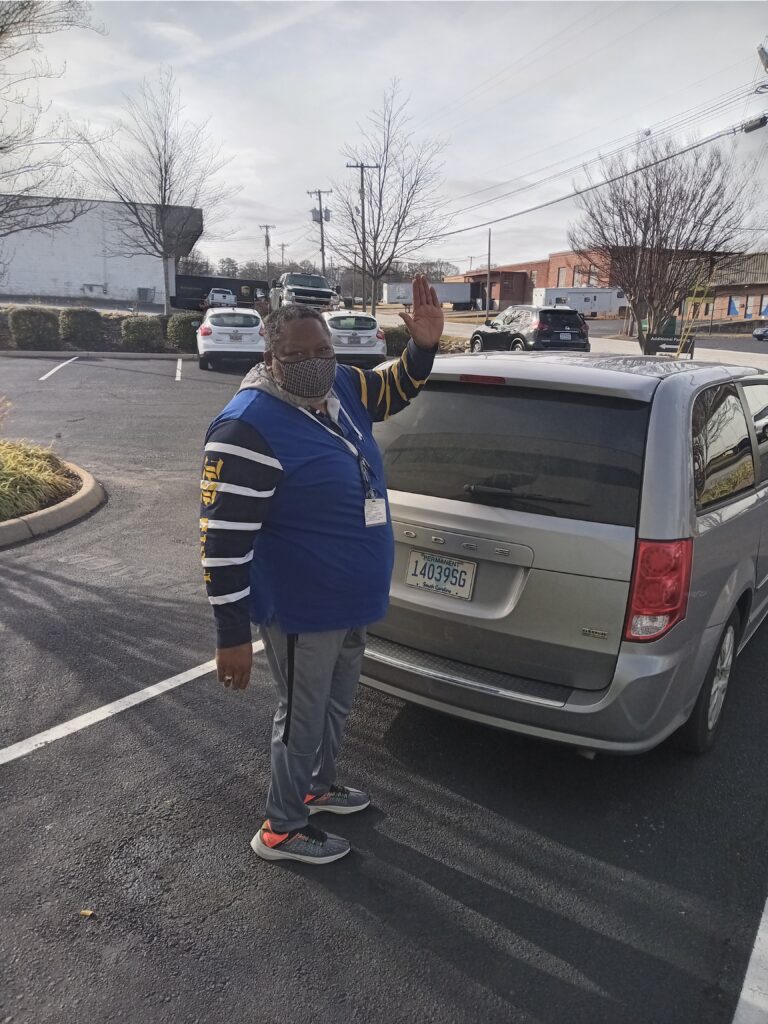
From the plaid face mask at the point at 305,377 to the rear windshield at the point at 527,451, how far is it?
944 millimetres

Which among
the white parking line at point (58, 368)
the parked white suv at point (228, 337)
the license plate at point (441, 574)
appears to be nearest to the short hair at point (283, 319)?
the license plate at point (441, 574)

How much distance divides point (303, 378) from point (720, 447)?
198 centimetres

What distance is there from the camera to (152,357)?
21.5 metres

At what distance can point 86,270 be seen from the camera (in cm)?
5362

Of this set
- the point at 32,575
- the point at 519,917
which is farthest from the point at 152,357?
the point at 519,917

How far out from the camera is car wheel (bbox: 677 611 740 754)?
3229 millimetres

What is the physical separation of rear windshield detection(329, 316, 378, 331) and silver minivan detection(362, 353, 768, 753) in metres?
16.1

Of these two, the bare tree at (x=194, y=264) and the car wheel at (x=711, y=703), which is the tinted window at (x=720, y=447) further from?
the bare tree at (x=194, y=264)

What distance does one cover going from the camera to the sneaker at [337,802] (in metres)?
2.97

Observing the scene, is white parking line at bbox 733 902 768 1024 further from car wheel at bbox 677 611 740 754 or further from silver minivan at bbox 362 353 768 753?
car wheel at bbox 677 611 740 754

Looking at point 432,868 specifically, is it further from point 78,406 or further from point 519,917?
point 78,406

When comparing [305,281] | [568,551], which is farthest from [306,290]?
[568,551]

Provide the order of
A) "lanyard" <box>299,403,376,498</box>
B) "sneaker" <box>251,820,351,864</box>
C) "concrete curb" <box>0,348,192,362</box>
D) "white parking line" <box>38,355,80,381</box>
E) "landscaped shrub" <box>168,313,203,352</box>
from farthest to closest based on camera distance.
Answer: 1. "landscaped shrub" <box>168,313,203,352</box>
2. "concrete curb" <box>0,348,192,362</box>
3. "white parking line" <box>38,355,80,381</box>
4. "sneaker" <box>251,820,351,864</box>
5. "lanyard" <box>299,403,376,498</box>

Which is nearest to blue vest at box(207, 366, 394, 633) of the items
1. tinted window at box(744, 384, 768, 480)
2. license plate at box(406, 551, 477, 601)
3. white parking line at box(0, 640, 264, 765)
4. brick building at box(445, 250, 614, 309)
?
license plate at box(406, 551, 477, 601)
